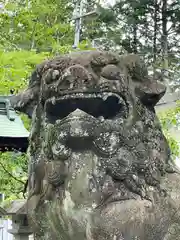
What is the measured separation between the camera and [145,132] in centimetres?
226

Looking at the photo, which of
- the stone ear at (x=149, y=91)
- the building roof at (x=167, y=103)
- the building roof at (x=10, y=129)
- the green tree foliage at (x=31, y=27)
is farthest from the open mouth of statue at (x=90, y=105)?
the building roof at (x=167, y=103)

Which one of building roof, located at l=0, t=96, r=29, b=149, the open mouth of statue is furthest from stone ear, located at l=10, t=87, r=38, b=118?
building roof, located at l=0, t=96, r=29, b=149

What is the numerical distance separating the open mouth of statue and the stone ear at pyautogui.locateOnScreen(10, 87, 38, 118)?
0.75 feet

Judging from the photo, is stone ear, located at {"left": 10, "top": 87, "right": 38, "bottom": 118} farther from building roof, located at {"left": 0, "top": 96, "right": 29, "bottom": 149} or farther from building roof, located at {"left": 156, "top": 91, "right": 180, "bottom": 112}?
building roof, located at {"left": 156, "top": 91, "right": 180, "bottom": 112}

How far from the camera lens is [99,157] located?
213 centimetres

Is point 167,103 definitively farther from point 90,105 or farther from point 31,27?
point 90,105

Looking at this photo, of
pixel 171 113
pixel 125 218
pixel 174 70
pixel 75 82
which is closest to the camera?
pixel 125 218

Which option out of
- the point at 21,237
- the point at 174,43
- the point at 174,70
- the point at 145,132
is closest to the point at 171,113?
the point at 21,237

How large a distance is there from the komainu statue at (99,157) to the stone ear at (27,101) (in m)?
0.11

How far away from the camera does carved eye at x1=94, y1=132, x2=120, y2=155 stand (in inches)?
83.4

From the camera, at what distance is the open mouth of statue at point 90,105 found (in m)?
2.19

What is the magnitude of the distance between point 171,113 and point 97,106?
4.16 meters

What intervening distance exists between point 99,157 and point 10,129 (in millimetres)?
3158

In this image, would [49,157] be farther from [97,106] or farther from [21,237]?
[21,237]
